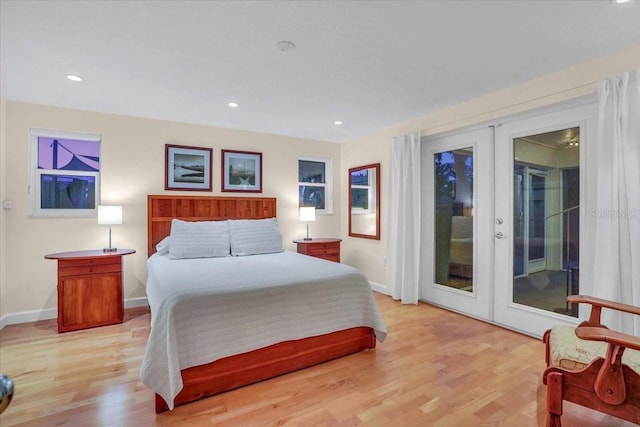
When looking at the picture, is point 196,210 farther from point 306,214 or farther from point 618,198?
point 618,198

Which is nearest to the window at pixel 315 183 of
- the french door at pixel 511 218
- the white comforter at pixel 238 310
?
the french door at pixel 511 218

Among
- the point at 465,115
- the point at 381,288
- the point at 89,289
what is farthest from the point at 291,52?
the point at 381,288

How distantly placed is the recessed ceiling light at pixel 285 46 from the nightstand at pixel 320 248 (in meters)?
2.70

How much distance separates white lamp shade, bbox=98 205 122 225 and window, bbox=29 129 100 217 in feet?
1.73

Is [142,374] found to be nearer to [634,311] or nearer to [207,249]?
[207,249]

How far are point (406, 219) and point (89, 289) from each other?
3658 millimetres

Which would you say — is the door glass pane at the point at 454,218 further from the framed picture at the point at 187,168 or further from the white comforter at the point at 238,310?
the framed picture at the point at 187,168

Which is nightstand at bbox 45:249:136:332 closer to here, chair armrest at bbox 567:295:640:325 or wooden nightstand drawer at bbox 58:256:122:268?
wooden nightstand drawer at bbox 58:256:122:268

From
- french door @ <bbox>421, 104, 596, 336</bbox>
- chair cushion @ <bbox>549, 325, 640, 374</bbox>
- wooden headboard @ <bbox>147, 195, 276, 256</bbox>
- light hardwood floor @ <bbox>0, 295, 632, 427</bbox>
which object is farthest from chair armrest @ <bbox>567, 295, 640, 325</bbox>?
wooden headboard @ <bbox>147, 195, 276, 256</bbox>

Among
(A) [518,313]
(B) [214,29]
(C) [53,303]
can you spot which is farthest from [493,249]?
(C) [53,303]

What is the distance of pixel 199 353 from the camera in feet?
6.44

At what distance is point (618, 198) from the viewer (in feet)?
7.44

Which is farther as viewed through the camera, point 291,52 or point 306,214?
point 306,214

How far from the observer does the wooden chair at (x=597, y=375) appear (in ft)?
4.69
